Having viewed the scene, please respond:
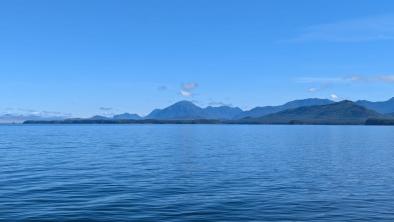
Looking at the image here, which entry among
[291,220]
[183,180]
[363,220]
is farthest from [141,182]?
[363,220]

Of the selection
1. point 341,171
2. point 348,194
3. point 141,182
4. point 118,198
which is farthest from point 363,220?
point 341,171

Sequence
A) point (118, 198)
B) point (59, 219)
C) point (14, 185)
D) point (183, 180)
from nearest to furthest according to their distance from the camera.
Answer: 1. point (59, 219)
2. point (118, 198)
3. point (14, 185)
4. point (183, 180)

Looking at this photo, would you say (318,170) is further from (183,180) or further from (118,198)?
(118,198)

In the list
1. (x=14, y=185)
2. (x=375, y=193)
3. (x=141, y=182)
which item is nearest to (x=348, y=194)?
(x=375, y=193)

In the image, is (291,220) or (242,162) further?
(242,162)


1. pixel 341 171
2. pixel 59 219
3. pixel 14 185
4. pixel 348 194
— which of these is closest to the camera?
pixel 59 219

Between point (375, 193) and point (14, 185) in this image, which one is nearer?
point (375, 193)

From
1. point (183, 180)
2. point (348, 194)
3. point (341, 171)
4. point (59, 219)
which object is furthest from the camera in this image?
point (341, 171)

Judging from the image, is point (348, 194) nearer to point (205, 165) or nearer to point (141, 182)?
point (141, 182)

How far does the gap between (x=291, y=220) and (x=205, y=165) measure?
107 ft

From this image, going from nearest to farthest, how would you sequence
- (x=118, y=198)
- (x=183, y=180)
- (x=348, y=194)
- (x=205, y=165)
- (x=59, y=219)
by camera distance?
(x=59, y=219) → (x=118, y=198) → (x=348, y=194) → (x=183, y=180) → (x=205, y=165)

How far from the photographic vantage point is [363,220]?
104 ft

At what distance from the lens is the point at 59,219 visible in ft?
102

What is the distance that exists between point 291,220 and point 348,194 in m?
12.1
